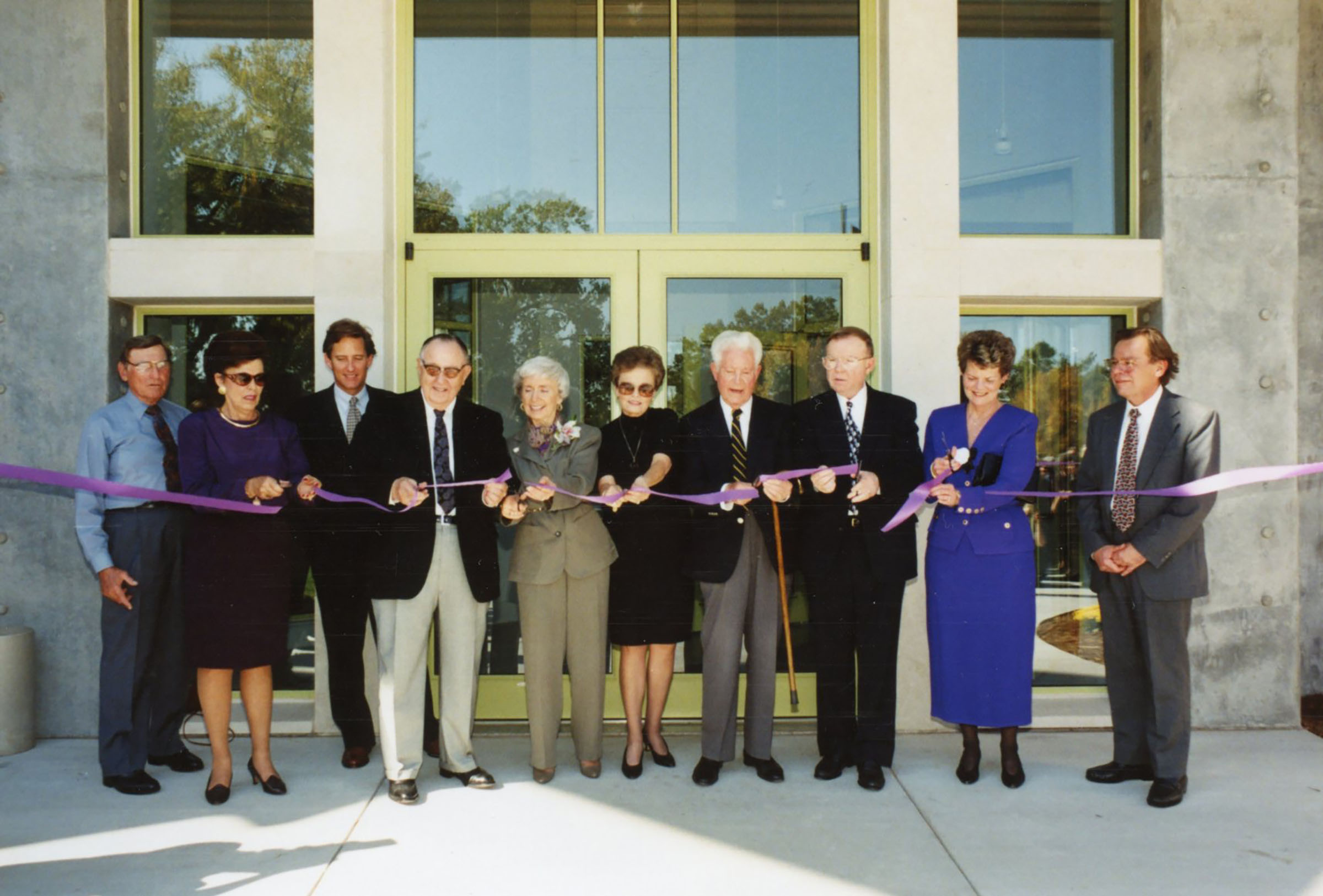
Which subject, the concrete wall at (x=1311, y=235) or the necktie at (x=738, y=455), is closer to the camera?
the necktie at (x=738, y=455)

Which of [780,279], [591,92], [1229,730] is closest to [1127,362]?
[780,279]

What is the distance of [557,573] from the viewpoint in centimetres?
468

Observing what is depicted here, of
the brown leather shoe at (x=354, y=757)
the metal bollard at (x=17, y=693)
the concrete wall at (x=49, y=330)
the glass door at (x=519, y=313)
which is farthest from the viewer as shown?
the glass door at (x=519, y=313)

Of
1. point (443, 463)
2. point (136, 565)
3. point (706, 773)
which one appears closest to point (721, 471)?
point (443, 463)

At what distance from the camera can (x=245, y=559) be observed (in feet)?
14.4

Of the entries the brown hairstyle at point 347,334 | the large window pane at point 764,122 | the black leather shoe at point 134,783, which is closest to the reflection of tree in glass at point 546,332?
the large window pane at point 764,122

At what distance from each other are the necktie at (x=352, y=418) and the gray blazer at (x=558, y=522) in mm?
857

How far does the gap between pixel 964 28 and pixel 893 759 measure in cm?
422

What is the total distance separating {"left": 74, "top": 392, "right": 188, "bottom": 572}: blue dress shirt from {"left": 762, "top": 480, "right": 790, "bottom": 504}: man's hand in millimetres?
2856

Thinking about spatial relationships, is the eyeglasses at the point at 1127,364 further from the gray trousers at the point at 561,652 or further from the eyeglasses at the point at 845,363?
the gray trousers at the point at 561,652

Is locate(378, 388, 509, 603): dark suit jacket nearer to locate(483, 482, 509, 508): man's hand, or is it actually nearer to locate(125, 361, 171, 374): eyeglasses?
locate(483, 482, 509, 508): man's hand

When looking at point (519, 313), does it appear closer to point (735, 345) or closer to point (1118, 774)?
point (735, 345)

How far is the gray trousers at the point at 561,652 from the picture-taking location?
186 inches

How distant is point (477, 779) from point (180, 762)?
1.53 m
